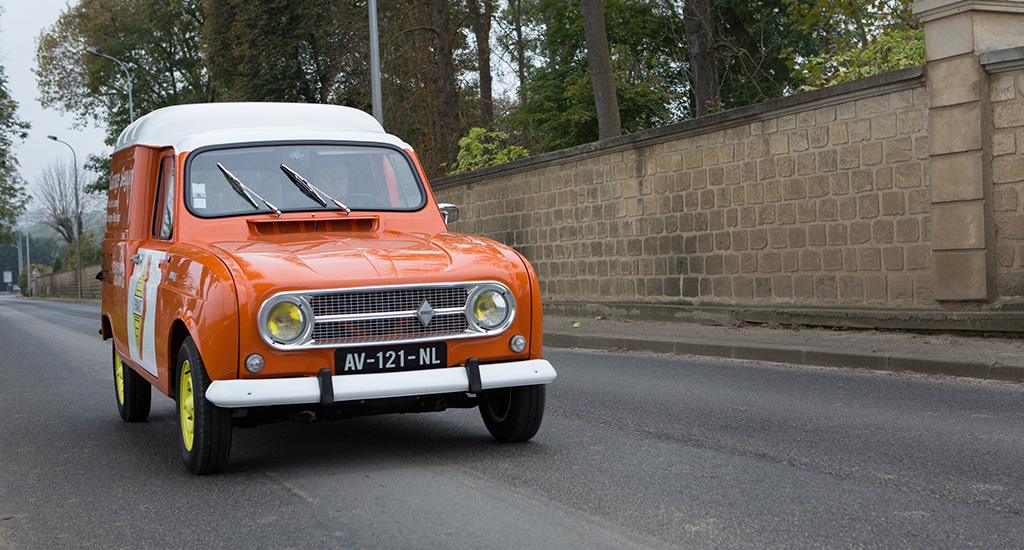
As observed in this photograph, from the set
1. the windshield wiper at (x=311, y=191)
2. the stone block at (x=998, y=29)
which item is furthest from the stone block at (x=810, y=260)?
the windshield wiper at (x=311, y=191)

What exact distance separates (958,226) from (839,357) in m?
2.22

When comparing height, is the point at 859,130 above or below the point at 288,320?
above

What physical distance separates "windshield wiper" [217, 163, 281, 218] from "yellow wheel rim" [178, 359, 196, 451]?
1190mm

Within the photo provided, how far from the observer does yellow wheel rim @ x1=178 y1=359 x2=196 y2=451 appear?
5.41 metres

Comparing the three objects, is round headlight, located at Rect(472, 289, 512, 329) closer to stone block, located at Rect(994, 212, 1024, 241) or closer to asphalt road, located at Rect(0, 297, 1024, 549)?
asphalt road, located at Rect(0, 297, 1024, 549)

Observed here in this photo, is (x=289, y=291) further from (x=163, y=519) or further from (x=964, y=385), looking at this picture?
(x=964, y=385)

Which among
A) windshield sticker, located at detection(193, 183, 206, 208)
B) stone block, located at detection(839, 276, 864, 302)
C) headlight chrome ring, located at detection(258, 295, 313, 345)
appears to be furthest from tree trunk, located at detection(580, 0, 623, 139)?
headlight chrome ring, located at detection(258, 295, 313, 345)

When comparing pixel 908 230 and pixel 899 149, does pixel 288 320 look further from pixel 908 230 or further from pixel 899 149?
pixel 899 149

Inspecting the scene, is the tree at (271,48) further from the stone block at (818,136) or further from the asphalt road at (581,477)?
the asphalt road at (581,477)

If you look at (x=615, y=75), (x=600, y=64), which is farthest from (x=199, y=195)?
(x=615, y=75)

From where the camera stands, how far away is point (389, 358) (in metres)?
5.15

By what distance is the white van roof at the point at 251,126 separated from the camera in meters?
6.62

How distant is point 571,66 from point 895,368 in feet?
86.1

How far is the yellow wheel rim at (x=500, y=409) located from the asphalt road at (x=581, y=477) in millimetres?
185
